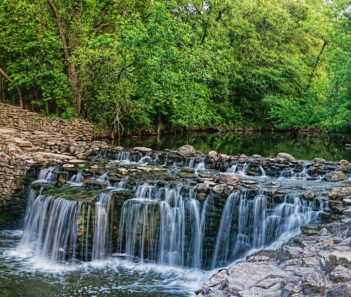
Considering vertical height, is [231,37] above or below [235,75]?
above

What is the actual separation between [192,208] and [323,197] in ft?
10.5

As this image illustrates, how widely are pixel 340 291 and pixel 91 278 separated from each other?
17.5 ft

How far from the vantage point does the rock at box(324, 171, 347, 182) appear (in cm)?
1131

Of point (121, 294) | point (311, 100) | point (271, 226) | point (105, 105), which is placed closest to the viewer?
point (121, 294)

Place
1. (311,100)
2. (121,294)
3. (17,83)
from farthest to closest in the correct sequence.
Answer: (311,100), (17,83), (121,294)

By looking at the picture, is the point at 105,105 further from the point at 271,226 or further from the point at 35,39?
the point at 271,226

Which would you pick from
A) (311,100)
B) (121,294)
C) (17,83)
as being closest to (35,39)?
(17,83)

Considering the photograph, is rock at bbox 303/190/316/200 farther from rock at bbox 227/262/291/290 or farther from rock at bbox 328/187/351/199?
rock at bbox 227/262/291/290

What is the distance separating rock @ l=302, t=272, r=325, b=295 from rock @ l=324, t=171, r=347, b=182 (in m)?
7.50

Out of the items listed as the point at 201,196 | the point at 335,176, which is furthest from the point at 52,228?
the point at 335,176

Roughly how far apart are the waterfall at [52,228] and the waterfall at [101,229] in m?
0.49

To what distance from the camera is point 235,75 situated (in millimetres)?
32594

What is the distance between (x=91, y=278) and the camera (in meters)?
7.77

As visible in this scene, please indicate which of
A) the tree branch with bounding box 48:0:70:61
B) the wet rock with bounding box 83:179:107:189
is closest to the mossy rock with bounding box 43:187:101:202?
the wet rock with bounding box 83:179:107:189
